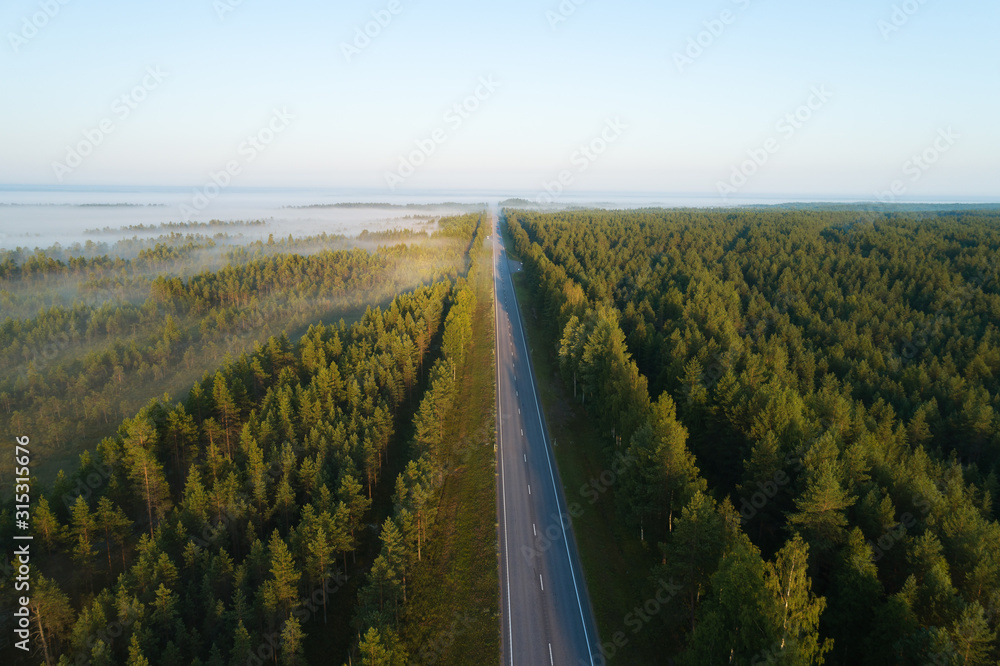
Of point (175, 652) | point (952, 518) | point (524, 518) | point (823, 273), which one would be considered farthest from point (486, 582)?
point (823, 273)

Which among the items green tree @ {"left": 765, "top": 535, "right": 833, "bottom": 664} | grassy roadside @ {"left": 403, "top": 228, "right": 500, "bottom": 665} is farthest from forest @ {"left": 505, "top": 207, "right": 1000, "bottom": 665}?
grassy roadside @ {"left": 403, "top": 228, "right": 500, "bottom": 665}

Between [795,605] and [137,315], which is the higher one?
[137,315]

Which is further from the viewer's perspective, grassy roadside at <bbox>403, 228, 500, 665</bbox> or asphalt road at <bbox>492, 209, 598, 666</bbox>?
grassy roadside at <bbox>403, 228, 500, 665</bbox>

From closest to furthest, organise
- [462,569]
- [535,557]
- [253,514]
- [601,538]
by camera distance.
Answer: [462,569] → [253,514] → [535,557] → [601,538]

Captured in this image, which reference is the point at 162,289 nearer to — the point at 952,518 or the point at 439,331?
the point at 439,331

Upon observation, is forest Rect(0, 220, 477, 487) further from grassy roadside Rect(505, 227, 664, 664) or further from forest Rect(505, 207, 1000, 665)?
forest Rect(505, 207, 1000, 665)

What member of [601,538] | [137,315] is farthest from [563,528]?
[137,315]

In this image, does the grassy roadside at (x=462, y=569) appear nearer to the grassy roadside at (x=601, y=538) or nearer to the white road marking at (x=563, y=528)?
the white road marking at (x=563, y=528)

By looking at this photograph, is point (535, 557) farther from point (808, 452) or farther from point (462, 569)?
point (808, 452)
